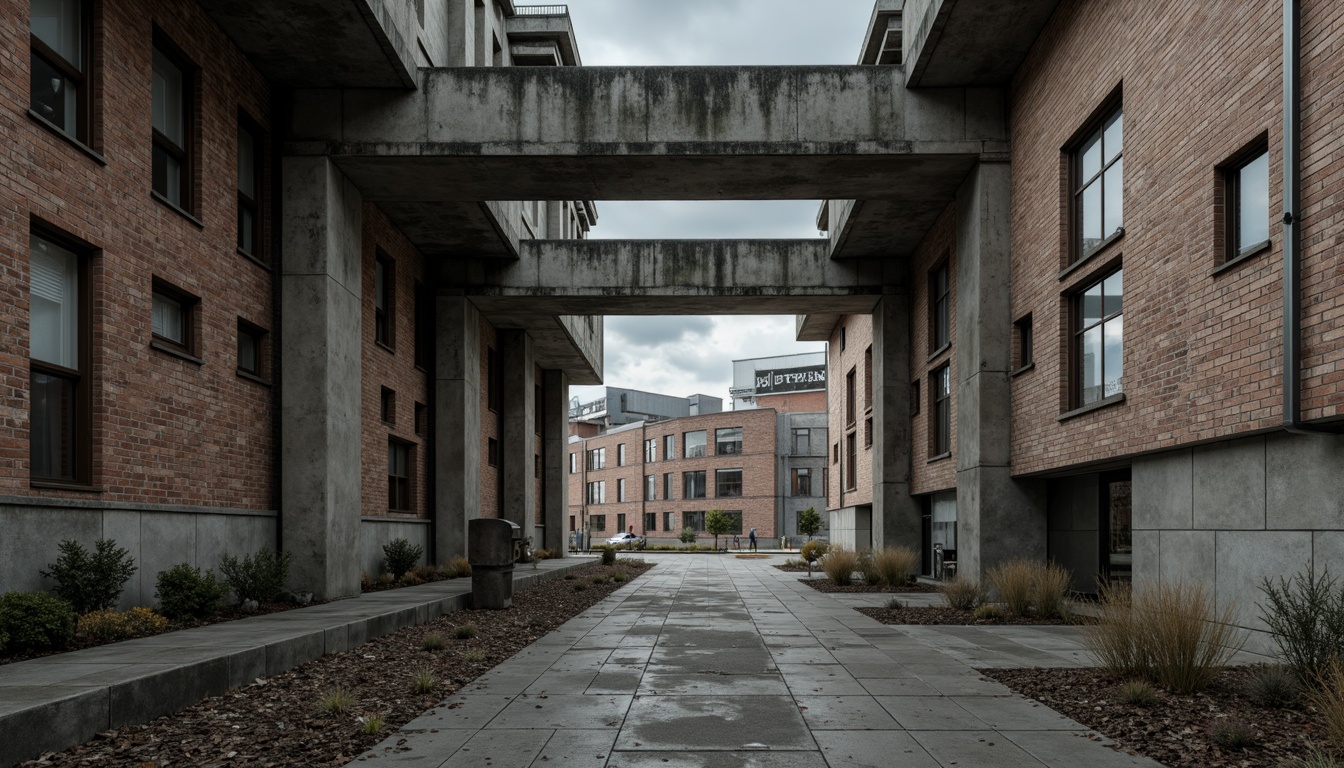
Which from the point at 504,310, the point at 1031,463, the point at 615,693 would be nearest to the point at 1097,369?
the point at 1031,463

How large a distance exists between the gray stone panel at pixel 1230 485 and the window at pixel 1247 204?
1986mm

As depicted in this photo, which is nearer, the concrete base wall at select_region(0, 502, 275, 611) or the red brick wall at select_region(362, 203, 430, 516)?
the concrete base wall at select_region(0, 502, 275, 611)

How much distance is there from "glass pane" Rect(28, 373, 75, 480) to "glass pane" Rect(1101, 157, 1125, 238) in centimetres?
1292

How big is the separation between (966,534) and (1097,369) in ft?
14.1

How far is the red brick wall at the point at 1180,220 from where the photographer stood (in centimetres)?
857

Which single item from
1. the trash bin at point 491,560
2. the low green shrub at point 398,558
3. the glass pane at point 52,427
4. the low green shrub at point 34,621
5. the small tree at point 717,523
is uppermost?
the glass pane at point 52,427

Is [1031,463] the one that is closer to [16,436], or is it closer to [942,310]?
[942,310]

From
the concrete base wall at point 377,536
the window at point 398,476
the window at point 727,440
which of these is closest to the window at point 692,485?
the window at point 727,440

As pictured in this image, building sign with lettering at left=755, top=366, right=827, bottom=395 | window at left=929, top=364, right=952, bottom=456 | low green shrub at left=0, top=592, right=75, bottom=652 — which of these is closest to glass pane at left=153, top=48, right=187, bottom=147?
low green shrub at left=0, top=592, right=75, bottom=652

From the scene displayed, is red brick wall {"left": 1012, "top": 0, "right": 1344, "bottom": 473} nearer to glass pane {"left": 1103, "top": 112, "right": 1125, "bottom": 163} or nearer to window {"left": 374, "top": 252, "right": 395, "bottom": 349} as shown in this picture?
glass pane {"left": 1103, "top": 112, "right": 1125, "bottom": 163}

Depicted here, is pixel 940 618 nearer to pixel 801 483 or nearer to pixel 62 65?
pixel 62 65

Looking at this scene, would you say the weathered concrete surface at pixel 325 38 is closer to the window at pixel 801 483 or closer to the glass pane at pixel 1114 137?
the glass pane at pixel 1114 137

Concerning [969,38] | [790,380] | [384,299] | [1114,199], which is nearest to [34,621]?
[1114,199]

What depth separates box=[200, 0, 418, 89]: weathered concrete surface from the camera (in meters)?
13.6
